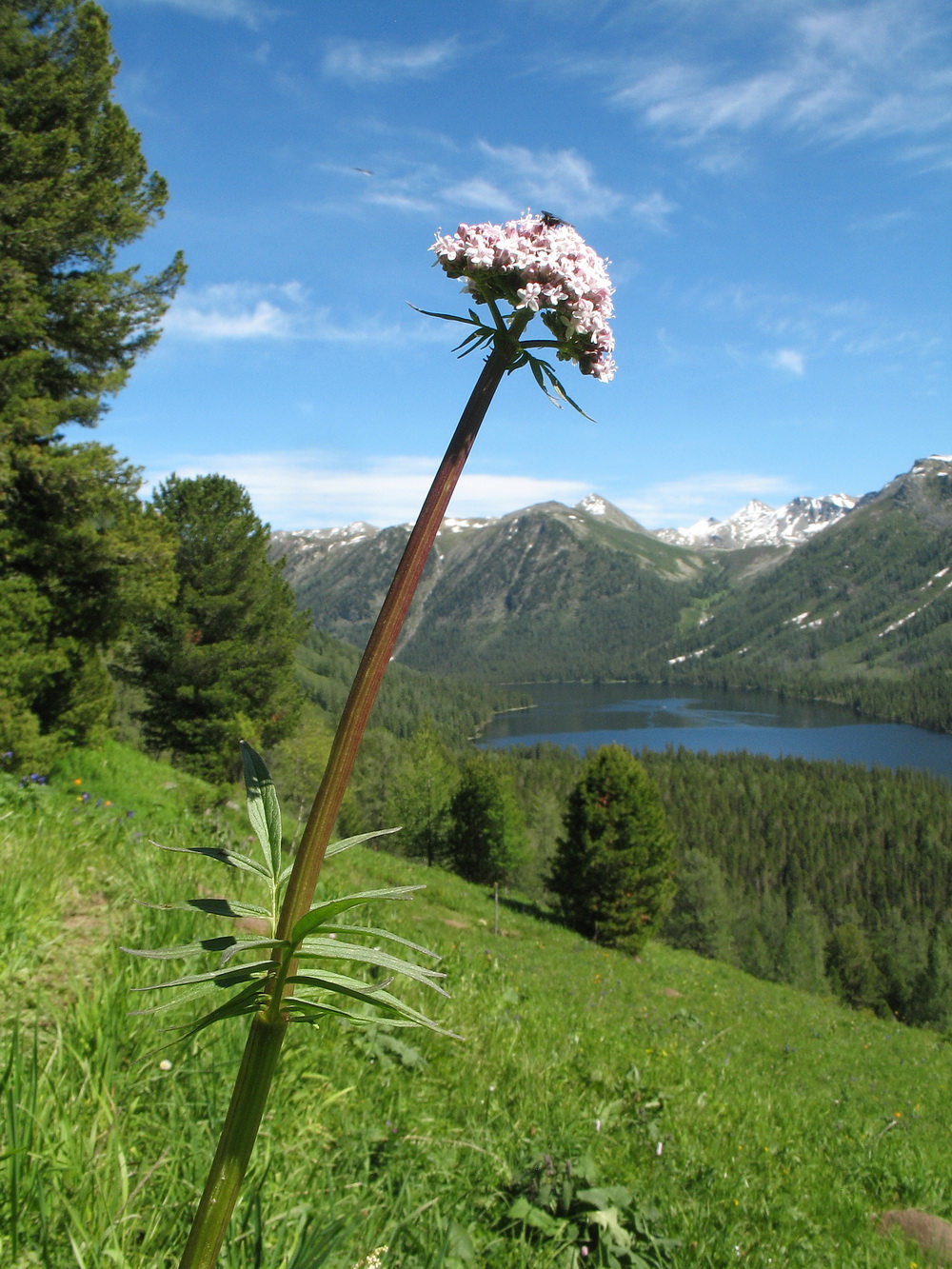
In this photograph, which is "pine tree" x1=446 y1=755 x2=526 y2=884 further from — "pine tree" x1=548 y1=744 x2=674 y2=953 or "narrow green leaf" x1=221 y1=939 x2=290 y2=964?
"narrow green leaf" x1=221 y1=939 x2=290 y2=964

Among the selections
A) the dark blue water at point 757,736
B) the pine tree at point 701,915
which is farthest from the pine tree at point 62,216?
the dark blue water at point 757,736

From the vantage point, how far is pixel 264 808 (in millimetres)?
933

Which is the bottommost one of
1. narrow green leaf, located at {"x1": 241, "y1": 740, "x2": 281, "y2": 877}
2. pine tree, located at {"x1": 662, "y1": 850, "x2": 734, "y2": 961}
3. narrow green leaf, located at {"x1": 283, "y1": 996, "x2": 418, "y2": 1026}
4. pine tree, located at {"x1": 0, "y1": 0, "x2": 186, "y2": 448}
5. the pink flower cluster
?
pine tree, located at {"x1": 662, "y1": 850, "x2": 734, "y2": 961}

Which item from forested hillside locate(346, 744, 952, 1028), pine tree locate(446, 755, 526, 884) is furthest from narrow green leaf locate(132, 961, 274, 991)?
forested hillside locate(346, 744, 952, 1028)

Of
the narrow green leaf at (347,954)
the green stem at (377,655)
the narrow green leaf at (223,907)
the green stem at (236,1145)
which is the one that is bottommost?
the green stem at (236,1145)

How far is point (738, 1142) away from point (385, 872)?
16.8 metres

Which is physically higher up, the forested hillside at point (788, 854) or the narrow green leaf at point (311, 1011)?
the narrow green leaf at point (311, 1011)

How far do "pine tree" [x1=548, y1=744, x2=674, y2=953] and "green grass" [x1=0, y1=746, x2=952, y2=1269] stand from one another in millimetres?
22966

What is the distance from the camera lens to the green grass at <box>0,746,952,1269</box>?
2.04 m

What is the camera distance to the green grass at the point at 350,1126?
2.04m

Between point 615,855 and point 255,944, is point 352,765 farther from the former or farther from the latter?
point 615,855

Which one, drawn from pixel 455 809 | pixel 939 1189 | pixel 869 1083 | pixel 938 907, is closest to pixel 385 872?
pixel 869 1083

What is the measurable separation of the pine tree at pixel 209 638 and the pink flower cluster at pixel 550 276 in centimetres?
2123

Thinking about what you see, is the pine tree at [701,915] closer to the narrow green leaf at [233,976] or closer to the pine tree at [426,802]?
the pine tree at [426,802]
